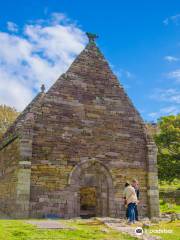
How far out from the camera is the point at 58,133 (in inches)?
635

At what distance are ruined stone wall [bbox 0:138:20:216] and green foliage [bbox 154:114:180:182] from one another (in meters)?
18.3

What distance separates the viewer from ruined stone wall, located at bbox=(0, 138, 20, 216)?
50.2 ft

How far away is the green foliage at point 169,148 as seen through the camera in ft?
105

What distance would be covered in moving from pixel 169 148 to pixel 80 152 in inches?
784

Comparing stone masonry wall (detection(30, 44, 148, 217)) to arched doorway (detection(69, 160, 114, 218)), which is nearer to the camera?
stone masonry wall (detection(30, 44, 148, 217))

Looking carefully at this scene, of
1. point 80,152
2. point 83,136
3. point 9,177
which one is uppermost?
point 83,136

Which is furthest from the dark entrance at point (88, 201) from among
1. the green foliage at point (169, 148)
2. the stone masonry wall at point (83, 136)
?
the green foliage at point (169, 148)

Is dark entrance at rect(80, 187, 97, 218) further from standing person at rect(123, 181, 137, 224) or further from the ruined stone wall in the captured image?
standing person at rect(123, 181, 137, 224)

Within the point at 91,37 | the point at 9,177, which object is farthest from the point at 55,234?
the point at 91,37

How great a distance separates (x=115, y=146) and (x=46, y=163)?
12.7 ft

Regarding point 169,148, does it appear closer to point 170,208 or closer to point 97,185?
point 170,208

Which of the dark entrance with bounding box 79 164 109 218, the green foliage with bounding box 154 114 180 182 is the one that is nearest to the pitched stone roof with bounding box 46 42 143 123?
the dark entrance with bounding box 79 164 109 218

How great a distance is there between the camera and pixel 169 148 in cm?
3428

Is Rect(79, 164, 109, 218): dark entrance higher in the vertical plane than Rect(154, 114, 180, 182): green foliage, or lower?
lower
